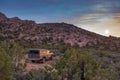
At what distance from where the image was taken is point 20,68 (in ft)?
84.2

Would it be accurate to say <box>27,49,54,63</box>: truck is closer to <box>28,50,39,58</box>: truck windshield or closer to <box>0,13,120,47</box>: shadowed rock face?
<box>28,50,39,58</box>: truck windshield

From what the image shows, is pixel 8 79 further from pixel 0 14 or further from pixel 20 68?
pixel 0 14

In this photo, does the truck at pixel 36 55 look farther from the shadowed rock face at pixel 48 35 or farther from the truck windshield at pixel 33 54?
the shadowed rock face at pixel 48 35

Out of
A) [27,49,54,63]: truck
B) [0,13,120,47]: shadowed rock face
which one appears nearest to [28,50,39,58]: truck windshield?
[27,49,54,63]: truck

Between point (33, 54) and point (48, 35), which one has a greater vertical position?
point (48, 35)

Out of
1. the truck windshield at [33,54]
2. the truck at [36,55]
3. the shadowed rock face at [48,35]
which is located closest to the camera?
the truck at [36,55]

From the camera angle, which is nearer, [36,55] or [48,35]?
[36,55]

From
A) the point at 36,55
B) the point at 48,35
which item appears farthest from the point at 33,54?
the point at 48,35

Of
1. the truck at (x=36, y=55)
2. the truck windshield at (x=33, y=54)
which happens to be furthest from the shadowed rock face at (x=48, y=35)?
the truck windshield at (x=33, y=54)

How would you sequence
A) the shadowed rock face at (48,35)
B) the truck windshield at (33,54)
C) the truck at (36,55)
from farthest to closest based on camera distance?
the shadowed rock face at (48,35)
the truck windshield at (33,54)
the truck at (36,55)

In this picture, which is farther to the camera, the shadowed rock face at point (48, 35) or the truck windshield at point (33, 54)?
the shadowed rock face at point (48, 35)

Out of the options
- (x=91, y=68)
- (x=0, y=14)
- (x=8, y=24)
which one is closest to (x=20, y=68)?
(x=91, y=68)

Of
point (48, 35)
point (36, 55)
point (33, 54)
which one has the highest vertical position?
point (48, 35)

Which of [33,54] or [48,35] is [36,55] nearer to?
[33,54]
